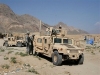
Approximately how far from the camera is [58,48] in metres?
12.2

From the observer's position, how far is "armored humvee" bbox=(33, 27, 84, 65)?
473 inches

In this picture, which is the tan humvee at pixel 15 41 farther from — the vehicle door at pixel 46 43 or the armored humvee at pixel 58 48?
the vehicle door at pixel 46 43

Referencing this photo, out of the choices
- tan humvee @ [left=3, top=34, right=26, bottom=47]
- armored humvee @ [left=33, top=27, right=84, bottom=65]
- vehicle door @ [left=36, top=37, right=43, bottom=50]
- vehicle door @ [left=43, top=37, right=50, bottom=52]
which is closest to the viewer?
armored humvee @ [left=33, top=27, right=84, bottom=65]

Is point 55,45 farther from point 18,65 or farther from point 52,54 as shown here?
→ point 18,65

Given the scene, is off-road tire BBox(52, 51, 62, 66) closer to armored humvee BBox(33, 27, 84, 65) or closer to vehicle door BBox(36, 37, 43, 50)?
armored humvee BBox(33, 27, 84, 65)

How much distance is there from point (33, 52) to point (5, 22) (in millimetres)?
81832

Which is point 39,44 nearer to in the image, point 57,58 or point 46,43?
point 46,43

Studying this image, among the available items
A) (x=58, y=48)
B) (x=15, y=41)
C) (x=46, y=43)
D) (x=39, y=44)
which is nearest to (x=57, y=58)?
(x=58, y=48)

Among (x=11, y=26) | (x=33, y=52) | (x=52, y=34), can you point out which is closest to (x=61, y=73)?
(x=52, y=34)

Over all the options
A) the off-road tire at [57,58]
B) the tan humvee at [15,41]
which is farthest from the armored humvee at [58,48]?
the tan humvee at [15,41]

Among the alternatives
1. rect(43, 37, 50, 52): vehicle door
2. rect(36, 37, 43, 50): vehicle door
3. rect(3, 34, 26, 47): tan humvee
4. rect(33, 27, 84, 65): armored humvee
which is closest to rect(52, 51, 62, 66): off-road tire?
rect(33, 27, 84, 65): armored humvee

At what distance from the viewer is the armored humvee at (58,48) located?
12023mm

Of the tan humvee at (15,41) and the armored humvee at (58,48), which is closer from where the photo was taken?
the armored humvee at (58,48)

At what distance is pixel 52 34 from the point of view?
14.3 m
